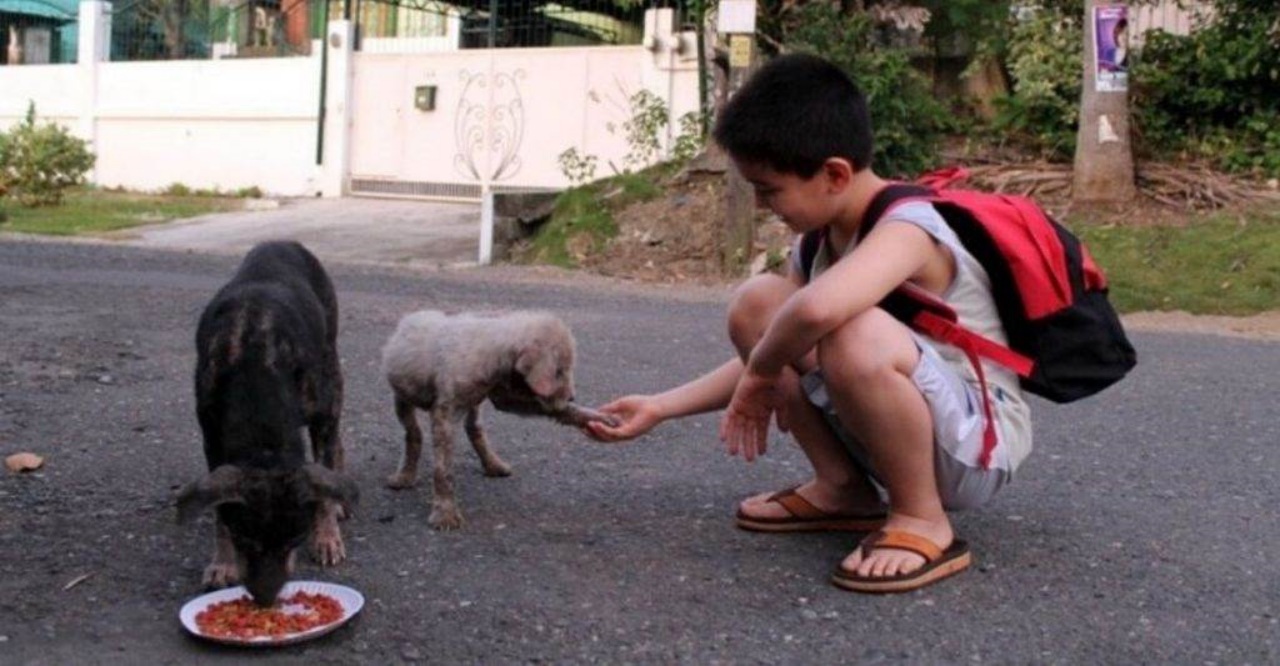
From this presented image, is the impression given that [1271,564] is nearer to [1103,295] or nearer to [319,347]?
[1103,295]

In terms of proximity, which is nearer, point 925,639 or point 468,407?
point 925,639

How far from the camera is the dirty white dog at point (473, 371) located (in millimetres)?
4250

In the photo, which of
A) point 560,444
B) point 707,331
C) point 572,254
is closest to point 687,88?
point 572,254

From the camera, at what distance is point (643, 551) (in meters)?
4.03

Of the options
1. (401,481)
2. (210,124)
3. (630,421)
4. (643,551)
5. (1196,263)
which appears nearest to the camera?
(643,551)

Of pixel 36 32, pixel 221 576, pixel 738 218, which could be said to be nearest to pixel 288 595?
pixel 221 576

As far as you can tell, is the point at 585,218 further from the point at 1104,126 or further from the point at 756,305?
the point at 756,305

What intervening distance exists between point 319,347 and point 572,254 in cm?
977

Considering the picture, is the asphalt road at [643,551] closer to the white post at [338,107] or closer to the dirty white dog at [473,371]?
the dirty white dog at [473,371]

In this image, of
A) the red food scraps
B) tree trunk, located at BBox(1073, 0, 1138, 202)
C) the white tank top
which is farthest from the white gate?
the red food scraps

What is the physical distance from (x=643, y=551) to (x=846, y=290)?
1.07 meters

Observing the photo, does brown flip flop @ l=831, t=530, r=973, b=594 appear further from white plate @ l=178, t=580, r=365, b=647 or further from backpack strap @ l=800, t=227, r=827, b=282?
white plate @ l=178, t=580, r=365, b=647

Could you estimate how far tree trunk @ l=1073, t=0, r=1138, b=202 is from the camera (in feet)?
43.4

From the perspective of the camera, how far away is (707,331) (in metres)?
9.38
